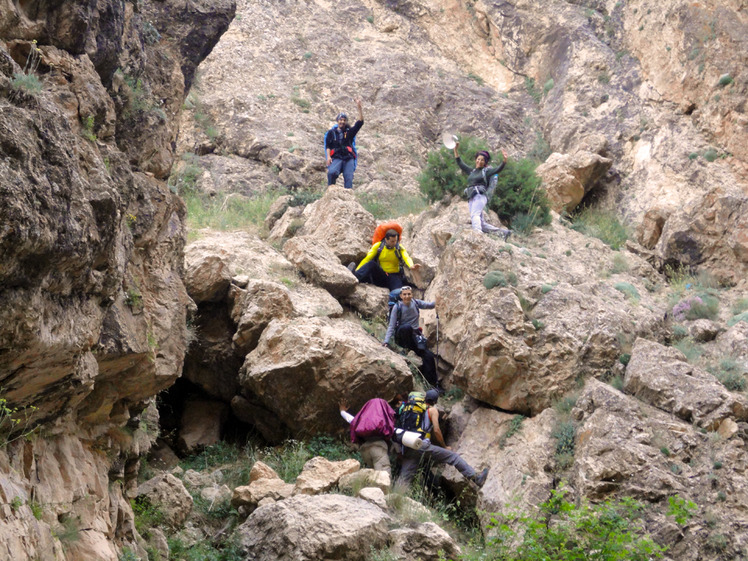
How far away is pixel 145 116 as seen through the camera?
7.71 meters

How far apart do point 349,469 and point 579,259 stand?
24.5 feet

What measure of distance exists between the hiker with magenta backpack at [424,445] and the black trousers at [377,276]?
11.2ft

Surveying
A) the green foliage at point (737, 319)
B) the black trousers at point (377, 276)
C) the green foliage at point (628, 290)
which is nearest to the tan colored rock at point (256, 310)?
the black trousers at point (377, 276)

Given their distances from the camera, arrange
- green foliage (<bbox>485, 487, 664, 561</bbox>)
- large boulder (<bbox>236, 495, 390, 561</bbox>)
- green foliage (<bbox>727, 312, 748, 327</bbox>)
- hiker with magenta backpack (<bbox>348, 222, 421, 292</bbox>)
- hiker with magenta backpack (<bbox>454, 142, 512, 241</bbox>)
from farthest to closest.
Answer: hiker with magenta backpack (<bbox>454, 142, 512, 241</bbox>), hiker with magenta backpack (<bbox>348, 222, 421, 292</bbox>), green foliage (<bbox>727, 312, 748, 327</bbox>), large boulder (<bbox>236, 495, 390, 561</bbox>), green foliage (<bbox>485, 487, 664, 561</bbox>)

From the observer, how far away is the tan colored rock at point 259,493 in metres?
9.30

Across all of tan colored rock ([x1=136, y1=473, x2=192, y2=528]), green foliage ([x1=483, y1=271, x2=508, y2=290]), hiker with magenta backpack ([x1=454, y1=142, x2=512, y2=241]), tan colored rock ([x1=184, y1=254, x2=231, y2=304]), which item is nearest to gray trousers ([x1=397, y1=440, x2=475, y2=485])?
green foliage ([x1=483, y1=271, x2=508, y2=290])

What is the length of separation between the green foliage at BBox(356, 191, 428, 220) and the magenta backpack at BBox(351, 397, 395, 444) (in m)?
7.73

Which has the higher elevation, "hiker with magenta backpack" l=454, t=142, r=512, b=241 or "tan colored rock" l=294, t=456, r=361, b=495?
"hiker with magenta backpack" l=454, t=142, r=512, b=241

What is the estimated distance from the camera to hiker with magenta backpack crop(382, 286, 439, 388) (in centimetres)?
1246

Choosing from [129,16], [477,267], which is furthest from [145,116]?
[477,267]

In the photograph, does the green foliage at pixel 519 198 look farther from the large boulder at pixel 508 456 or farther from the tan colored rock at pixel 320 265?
the large boulder at pixel 508 456

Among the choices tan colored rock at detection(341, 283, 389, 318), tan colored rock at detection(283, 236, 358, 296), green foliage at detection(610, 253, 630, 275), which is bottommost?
tan colored rock at detection(341, 283, 389, 318)

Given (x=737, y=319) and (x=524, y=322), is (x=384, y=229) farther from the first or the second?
(x=737, y=319)

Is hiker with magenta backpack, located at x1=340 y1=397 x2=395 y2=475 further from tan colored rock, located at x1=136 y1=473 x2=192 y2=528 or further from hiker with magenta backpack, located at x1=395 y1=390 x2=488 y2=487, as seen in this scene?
tan colored rock, located at x1=136 y1=473 x2=192 y2=528
